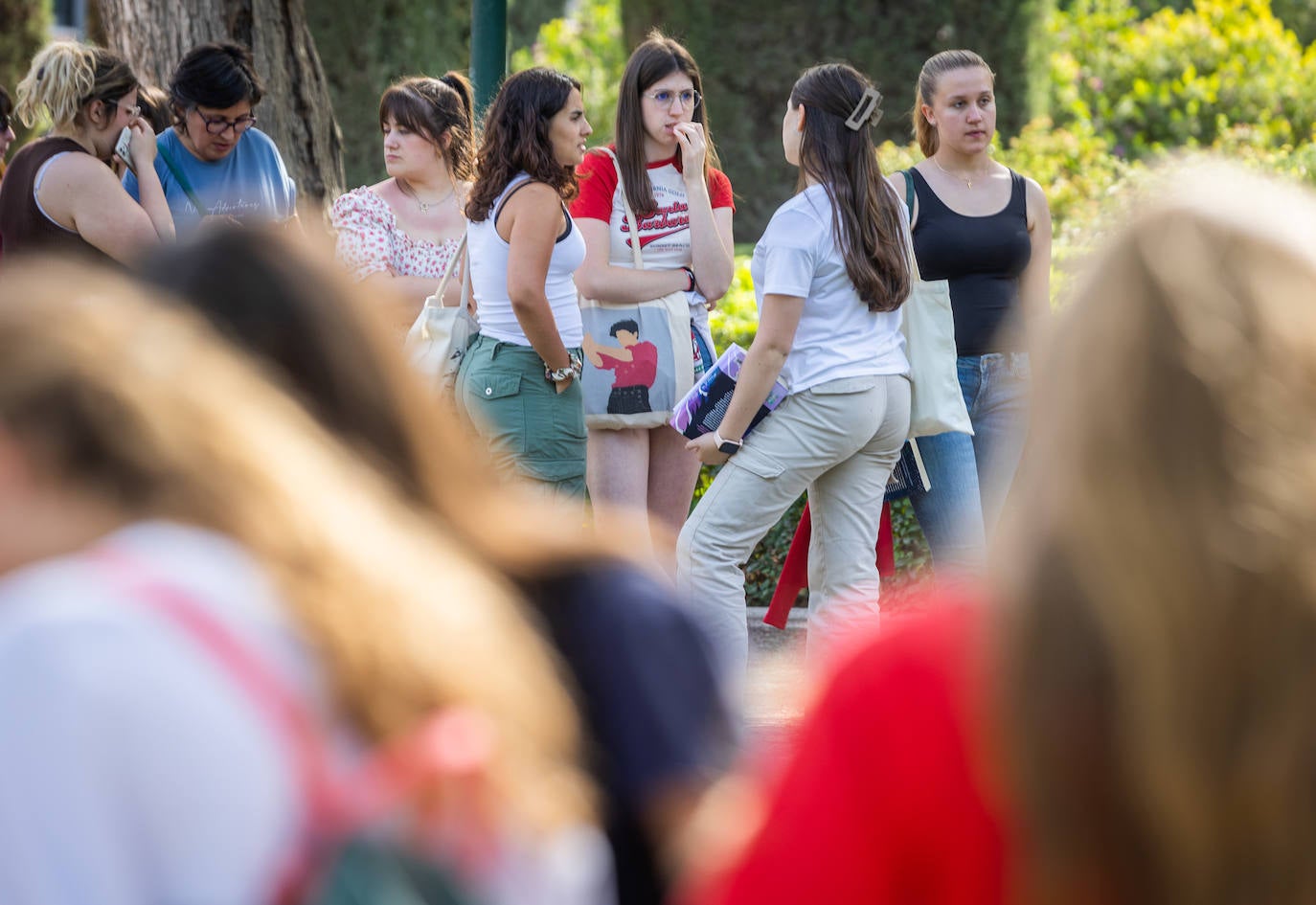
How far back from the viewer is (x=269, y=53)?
7.33 meters

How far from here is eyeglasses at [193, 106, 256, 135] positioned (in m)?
5.68

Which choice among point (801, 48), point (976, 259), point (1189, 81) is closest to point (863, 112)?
point (976, 259)

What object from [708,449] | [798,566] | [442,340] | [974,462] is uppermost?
[442,340]

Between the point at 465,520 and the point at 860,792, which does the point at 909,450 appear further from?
the point at 860,792

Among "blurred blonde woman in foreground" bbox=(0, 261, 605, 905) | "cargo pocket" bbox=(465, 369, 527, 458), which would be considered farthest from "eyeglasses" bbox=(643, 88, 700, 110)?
"blurred blonde woman in foreground" bbox=(0, 261, 605, 905)

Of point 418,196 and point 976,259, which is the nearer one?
point 976,259

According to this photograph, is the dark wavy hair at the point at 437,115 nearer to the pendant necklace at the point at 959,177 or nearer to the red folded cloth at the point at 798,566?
the pendant necklace at the point at 959,177

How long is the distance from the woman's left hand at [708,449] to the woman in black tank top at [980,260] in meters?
0.78

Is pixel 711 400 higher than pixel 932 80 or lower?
lower

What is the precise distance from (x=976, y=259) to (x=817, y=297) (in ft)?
2.69

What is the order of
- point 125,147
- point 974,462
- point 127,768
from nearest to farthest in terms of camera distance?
1. point 127,768
2. point 974,462
3. point 125,147

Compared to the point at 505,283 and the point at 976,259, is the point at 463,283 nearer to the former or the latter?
the point at 505,283

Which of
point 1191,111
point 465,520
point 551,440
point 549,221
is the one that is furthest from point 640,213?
point 1191,111

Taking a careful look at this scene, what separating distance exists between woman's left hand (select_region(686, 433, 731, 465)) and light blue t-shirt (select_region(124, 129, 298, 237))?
77.7 inches
